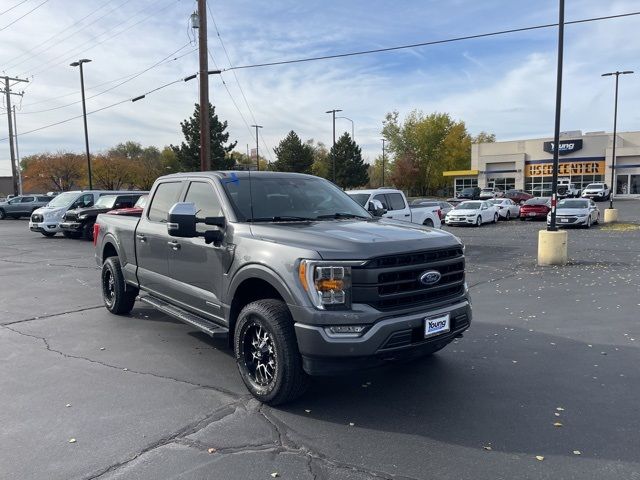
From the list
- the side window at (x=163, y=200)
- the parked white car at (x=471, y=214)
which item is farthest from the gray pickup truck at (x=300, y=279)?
the parked white car at (x=471, y=214)

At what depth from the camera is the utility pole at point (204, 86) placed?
647 inches

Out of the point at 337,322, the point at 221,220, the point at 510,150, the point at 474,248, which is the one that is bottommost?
the point at 474,248

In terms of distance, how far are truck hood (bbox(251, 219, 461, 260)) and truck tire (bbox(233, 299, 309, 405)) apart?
1.85 feet

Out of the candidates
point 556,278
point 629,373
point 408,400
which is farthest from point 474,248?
point 408,400

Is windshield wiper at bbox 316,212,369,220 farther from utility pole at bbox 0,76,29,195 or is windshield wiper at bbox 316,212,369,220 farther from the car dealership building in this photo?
the car dealership building

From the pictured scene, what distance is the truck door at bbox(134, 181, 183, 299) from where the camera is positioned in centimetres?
579

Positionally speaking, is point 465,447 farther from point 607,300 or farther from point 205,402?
point 607,300

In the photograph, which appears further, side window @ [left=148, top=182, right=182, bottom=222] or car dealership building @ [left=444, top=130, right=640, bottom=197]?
car dealership building @ [left=444, top=130, right=640, bottom=197]

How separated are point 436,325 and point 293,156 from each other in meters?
66.4

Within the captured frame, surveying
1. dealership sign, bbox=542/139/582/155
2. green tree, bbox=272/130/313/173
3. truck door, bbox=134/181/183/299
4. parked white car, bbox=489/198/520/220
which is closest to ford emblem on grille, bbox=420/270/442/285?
truck door, bbox=134/181/183/299

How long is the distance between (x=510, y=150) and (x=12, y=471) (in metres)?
64.2

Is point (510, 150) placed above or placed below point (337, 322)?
above

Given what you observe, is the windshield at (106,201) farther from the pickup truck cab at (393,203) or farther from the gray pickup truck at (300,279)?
the gray pickup truck at (300,279)

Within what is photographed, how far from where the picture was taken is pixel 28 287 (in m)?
9.62
